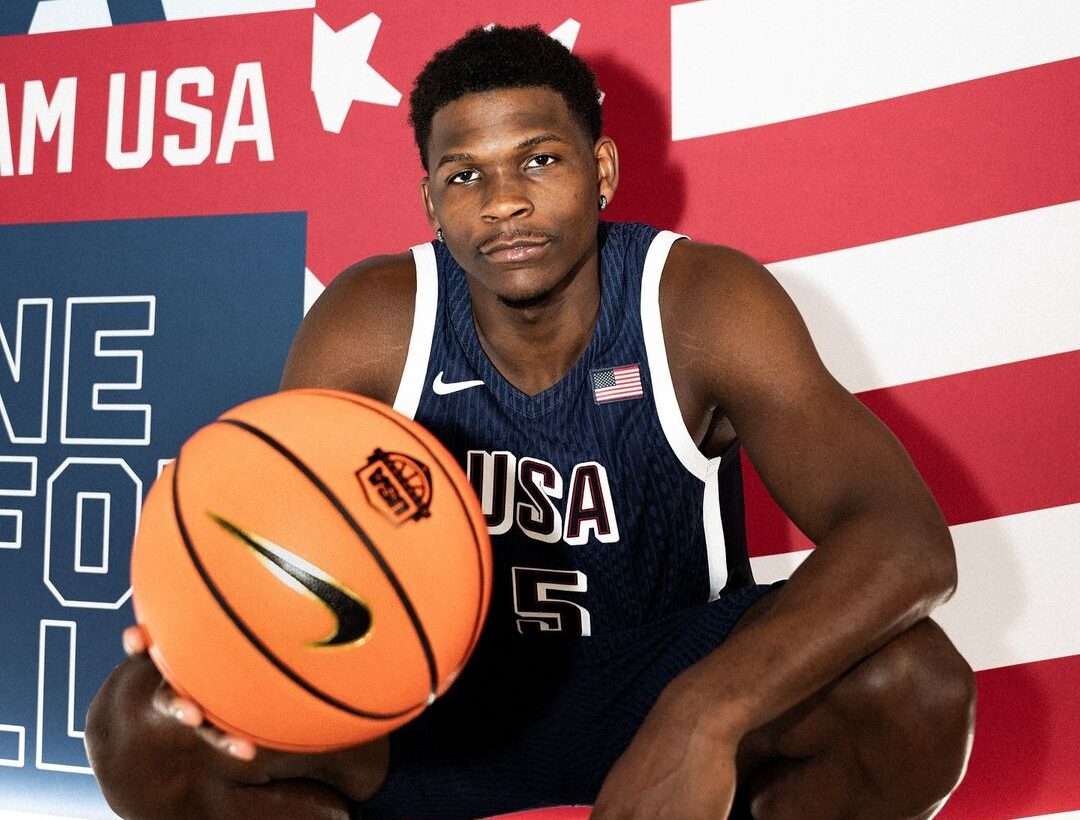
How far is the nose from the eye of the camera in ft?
4.00

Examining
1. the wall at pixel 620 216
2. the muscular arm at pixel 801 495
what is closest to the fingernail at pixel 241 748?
the muscular arm at pixel 801 495

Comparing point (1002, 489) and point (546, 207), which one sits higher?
point (546, 207)

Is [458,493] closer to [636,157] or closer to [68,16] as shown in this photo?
[636,157]

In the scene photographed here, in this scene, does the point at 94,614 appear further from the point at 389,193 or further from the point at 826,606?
the point at 826,606

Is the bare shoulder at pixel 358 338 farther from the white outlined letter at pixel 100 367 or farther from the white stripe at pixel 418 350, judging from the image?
the white outlined letter at pixel 100 367

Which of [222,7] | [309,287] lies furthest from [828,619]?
[222,7]

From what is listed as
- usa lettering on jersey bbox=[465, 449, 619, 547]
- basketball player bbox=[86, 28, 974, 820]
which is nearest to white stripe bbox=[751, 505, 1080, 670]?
basketball player bbox=[86, 28, 974, 820]

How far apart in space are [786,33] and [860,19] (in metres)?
0.11

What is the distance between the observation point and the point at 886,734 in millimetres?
1035

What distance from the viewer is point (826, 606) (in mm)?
973

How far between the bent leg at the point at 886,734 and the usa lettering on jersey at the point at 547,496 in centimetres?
30

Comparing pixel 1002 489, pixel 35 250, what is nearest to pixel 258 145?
→ pixel 35 250

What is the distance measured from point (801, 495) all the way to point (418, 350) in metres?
0.48

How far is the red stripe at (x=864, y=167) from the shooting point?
1.64 metres
